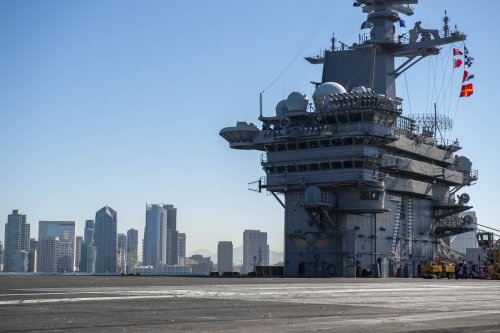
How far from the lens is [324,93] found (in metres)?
86.8

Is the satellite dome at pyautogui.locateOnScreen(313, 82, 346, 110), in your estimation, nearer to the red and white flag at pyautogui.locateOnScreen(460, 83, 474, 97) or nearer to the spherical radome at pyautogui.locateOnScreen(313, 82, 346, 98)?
the spherical radome at pyautogui.locateOnScreen(313, 82, 346, 98)

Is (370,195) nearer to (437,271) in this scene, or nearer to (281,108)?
(437,271)

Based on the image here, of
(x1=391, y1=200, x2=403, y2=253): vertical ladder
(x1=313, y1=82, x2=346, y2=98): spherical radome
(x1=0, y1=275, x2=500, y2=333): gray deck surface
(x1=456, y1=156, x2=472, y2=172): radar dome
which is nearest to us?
(x1=0, y1=275, x2=500, y2=333): gray deck surface

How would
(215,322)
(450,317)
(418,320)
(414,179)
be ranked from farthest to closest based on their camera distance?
(414,179) → (450,317) → (418,320) → (215,322)

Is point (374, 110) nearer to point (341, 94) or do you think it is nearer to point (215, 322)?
point (341, 94)

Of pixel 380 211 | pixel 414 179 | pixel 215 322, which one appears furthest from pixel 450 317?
pixel 414 179

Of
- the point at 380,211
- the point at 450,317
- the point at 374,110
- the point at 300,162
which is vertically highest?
the point at 374,110

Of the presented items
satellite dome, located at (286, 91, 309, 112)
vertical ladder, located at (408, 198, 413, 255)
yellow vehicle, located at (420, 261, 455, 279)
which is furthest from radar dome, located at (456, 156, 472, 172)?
satellite dome, located at (286, 91, 309, 112)

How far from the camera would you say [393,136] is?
85125 millimetres

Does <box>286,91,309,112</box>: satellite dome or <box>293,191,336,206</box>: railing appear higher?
<box>286,91,309,112</box>: satellite dome

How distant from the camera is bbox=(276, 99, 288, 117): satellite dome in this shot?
91.2 metres

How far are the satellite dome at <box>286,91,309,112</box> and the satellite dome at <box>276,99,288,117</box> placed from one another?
12.9 ft

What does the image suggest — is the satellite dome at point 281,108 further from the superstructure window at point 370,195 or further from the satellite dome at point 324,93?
the superstructure window at point 370,195

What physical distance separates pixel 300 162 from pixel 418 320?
68210 mm
